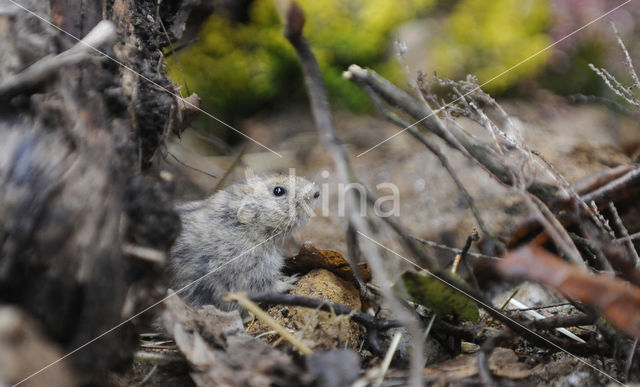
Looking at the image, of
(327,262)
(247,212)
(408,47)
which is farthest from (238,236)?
(408,47)

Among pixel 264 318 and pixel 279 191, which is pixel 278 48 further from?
pixel 264 318

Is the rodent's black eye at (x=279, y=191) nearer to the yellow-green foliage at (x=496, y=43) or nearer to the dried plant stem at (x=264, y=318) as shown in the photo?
the dried plant stem at (x=264, y=318)

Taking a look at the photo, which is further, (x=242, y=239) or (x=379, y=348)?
(x=242, y=239)

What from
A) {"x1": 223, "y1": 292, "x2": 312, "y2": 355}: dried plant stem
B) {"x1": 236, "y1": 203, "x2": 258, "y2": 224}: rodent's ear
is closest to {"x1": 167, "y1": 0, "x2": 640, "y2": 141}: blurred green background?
{"x1": 236, "y1": 203, "x2": 258, "y2": 224}: rodent's ear

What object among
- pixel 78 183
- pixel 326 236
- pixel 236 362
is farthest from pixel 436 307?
pixel 326 236

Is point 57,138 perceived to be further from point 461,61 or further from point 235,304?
point 461,61

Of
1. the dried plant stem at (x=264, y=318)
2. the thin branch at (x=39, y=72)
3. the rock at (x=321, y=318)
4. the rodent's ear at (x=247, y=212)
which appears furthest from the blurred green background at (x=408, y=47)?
the dried plant stem at (x=264, y=318)

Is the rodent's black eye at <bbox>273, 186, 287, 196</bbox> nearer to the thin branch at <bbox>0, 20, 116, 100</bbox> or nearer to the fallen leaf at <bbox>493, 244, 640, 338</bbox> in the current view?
the thin branch at <bbox>0, 20, 116, 100</bbox>
